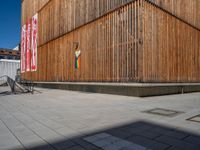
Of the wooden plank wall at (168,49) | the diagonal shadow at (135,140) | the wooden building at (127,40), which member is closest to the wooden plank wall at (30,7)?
the wooden building at (127,40)

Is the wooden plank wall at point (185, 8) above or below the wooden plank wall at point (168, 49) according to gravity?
above

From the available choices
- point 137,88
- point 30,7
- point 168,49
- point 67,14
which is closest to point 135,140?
point 137,88

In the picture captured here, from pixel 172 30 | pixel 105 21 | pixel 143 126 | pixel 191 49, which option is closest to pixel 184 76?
pixel 191 49

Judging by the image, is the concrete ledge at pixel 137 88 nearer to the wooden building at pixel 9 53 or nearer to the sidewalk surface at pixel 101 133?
the sidewalk surface at pixel 101 133

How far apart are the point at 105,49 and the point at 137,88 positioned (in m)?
3.47

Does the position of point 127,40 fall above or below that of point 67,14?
below

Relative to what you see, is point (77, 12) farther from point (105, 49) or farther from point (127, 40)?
point (127, 40)

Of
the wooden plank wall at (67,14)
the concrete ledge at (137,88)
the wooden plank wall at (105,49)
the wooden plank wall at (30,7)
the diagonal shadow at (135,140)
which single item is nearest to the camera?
the diagonal shadow at (135,140)

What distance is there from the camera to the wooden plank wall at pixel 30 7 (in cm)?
1971

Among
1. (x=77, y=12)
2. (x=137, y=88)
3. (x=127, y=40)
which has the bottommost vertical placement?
(x=137, y=88)

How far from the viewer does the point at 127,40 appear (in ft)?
30.6

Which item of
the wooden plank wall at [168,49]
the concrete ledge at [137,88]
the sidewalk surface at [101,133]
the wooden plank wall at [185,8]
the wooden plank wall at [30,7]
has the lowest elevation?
the sidewalk surface at [101,133]

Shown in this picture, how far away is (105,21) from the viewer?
10852mm

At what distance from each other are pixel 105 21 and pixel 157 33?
3.26m
